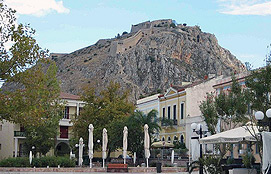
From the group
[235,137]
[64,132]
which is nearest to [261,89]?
[235,137]

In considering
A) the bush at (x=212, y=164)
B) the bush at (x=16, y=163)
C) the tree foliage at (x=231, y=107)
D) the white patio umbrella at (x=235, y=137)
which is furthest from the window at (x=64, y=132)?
the bush at (x=212, y=164)

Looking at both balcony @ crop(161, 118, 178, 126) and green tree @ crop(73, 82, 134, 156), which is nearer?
green tree @ crop(73, 82, 134, 156)

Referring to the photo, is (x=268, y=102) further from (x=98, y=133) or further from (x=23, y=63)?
(x=98, y=133)

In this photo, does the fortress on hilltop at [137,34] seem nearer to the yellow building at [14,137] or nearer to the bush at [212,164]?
the yellow building at [14,137]

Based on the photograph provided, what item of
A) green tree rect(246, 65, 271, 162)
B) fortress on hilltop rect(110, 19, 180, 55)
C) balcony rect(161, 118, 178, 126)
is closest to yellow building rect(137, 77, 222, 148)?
balcony rect(161, 118, 178, 126)

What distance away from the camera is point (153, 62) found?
121 meters

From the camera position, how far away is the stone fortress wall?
130 meters

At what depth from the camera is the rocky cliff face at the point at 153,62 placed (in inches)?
4599

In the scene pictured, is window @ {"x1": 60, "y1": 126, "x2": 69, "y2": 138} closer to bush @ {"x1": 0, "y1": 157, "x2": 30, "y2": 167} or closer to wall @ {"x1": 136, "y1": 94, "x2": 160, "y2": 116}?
wall @ {"x1": 136, "y1": 94, "x2": 160, "y2": 116}

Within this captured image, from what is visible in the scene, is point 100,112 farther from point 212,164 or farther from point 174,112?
point 212,164

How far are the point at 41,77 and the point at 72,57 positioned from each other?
133693 millimetres

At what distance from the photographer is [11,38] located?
2270 cm

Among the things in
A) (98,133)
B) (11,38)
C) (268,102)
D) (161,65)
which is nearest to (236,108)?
(268,102)

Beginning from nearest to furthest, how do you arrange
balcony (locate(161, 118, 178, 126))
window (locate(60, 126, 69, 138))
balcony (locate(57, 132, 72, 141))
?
balcony (locate(161, 118, 178, 126)), balcony (locate(57, 132, 72, 141)), window (locate(60, 126, 69, 138))
